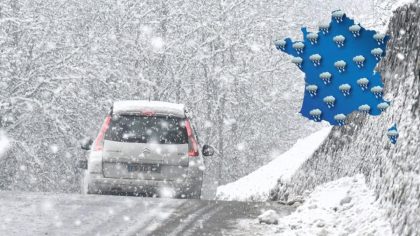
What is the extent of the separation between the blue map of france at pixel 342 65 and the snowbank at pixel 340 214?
1.02 metres

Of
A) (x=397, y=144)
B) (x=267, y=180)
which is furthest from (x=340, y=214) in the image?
(x=267, y=180)

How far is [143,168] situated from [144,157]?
0.54ft

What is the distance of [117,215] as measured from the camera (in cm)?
915

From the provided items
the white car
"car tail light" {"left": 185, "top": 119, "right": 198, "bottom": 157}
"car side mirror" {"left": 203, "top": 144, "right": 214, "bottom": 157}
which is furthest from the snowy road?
"car side mirror" {"left": 203, "top": 144, "right": 214, "bottom": 157}

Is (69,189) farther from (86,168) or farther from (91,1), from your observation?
(86,168)

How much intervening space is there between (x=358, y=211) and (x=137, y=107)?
4.98 metres

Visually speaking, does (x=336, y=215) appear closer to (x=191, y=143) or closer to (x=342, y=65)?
(x=342, y=65)

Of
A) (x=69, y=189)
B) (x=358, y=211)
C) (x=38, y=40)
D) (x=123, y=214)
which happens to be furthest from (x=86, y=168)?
(x=69, y=189)

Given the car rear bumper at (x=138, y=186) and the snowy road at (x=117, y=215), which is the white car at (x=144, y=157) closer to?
the car rear bumper at (x=138, y=186)

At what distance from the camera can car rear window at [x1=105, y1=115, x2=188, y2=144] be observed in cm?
1159

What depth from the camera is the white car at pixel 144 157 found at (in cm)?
1140

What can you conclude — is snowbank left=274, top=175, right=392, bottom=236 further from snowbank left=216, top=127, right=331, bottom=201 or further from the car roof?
snowbank left=216, top=127, right=331, bottom=201

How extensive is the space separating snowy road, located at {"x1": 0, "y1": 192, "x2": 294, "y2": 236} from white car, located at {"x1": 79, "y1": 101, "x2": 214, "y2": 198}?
0.56 meters

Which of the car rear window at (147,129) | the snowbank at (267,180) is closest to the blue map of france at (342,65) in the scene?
the car rear window at (147,129)
